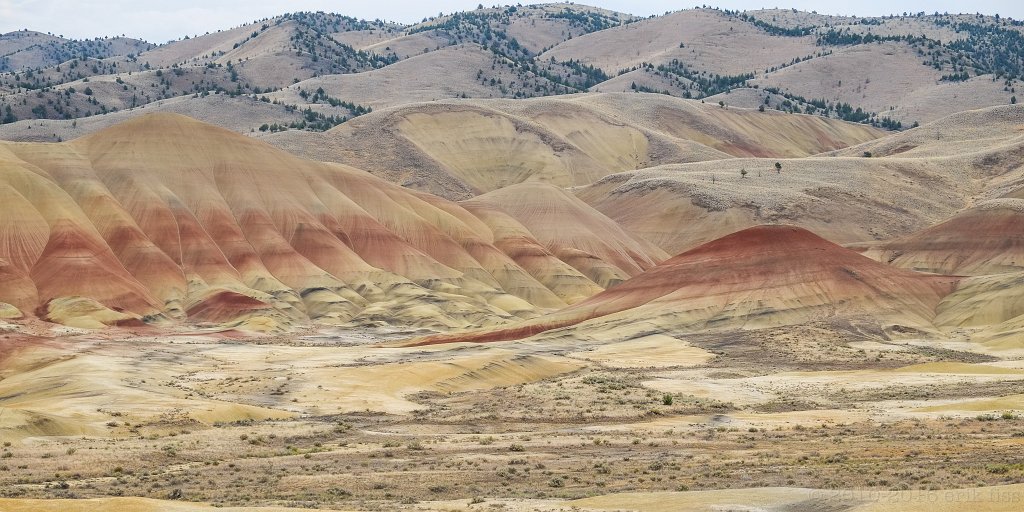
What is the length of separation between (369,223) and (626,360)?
236ft

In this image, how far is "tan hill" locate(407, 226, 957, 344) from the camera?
119250 mm

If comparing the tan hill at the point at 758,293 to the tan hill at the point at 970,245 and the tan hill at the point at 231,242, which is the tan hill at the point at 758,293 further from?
the tan hill at the point at 970,245

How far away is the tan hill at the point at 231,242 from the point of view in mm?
136000

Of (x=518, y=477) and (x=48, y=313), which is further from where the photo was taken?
(x=48, y=313)

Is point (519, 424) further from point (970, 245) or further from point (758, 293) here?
point (970, 245)

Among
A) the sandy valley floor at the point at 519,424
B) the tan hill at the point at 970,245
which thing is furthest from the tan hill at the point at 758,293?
the tan hill at the point at 970,245

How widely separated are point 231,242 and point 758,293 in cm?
6457

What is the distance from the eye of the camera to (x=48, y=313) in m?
127

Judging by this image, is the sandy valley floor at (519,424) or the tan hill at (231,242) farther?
the tan hill at (231,242)

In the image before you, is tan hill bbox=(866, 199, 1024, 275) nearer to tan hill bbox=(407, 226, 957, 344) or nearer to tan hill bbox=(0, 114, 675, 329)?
tan hill bbox=(407, 226, 957, 344)

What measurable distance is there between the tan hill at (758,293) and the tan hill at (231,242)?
1877 centimetres

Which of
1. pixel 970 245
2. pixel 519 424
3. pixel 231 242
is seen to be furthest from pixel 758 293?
pixel 231 242

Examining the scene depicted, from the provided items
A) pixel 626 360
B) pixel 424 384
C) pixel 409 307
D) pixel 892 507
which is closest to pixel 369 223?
pixel 409 307

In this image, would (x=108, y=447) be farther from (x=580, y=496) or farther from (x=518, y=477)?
(x=580, y=496)
